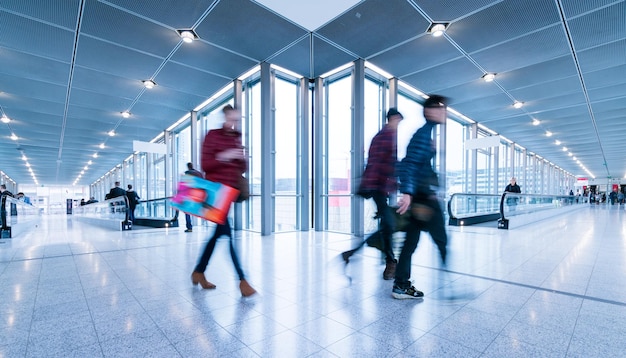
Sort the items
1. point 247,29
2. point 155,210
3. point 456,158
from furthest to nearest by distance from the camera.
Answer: point 456,158, point 155,210, point 247,29

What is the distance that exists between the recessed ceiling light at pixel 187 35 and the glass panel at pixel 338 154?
11.9 feet

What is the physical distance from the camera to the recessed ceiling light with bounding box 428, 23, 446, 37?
489 centimetres

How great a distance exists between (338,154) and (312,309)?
5.75 metres

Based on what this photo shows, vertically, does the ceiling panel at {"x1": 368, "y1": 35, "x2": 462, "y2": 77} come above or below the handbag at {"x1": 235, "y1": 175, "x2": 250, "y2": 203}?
above

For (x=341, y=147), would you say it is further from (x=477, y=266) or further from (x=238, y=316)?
(x=238, y=316)

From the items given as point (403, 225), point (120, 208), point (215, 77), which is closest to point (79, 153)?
point (120, 208)

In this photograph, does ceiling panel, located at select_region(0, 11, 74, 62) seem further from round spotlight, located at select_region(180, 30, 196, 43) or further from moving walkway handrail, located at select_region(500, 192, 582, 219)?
moving walkway handrail, located at select_region(500, 192, 582, 219)

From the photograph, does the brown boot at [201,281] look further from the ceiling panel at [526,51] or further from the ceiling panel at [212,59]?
the ceiling panel at [526,51]

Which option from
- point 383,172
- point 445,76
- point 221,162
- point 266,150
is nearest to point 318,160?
point 266,150

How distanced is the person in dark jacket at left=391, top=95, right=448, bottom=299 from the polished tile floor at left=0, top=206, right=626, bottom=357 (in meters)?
0.29

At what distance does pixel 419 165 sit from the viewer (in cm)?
226

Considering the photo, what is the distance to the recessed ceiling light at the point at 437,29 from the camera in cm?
489

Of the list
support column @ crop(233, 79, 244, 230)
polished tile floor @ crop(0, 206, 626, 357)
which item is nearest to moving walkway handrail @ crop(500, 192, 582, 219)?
polished tile floor @ crop(0, 206, 626, 357)

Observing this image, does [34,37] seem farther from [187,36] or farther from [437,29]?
[437,29]
